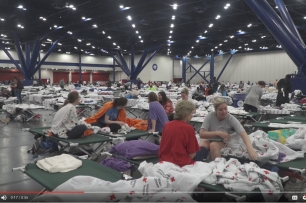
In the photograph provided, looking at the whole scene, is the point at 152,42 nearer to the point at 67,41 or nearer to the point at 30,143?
the point at 67,41

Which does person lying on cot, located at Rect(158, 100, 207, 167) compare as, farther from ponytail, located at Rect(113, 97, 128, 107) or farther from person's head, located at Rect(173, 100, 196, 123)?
ponytail, located at Rect(113, 97, 128, 107)

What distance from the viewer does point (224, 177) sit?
9.34 ft

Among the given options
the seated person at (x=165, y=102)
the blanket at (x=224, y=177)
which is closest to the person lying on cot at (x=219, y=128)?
the blanket at (x=224, y=177)

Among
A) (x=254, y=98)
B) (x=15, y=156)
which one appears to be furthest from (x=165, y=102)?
(x=15, y=156)

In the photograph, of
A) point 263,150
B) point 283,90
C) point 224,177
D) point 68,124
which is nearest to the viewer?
point 224,177

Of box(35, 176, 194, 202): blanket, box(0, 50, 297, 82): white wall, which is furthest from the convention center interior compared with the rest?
box(0, 50, 297, 82): white wall

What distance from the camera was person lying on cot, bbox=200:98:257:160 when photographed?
3.85m

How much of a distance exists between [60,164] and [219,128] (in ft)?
6.69

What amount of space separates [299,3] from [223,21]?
498cm

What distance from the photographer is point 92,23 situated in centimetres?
1858

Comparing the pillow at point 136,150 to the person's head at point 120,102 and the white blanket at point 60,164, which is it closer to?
the white blanket at point 60,164

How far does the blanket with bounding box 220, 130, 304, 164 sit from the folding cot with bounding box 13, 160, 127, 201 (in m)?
1.52

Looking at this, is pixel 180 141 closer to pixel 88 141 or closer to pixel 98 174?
pixel 98 174

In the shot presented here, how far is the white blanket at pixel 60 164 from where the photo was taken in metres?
3.20
